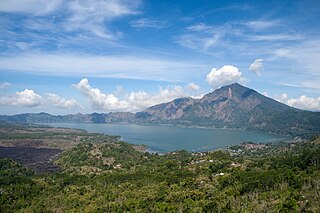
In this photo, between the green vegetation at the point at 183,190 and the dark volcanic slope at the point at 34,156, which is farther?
the dark volcanic slope at the point at 34,156

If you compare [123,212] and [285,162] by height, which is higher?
[285,162]

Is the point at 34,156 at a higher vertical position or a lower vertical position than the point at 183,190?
lower

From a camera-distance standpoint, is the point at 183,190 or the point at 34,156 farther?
the point at 34,156

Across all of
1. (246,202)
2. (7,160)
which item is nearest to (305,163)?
(246,202)

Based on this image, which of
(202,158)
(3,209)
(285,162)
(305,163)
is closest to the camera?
Result: (3,209)

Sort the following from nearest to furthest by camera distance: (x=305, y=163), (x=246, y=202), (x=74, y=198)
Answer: (x=246, y=202)
(x=74, y=198)
(x=305, y=163)

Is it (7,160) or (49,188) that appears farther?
(7,160)

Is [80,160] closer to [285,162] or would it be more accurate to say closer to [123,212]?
[123,212]

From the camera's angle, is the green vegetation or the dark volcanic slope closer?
the green vegetation

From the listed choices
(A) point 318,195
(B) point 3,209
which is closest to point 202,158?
(A) point 318,195

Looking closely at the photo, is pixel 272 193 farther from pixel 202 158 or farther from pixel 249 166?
pixel 202 158
